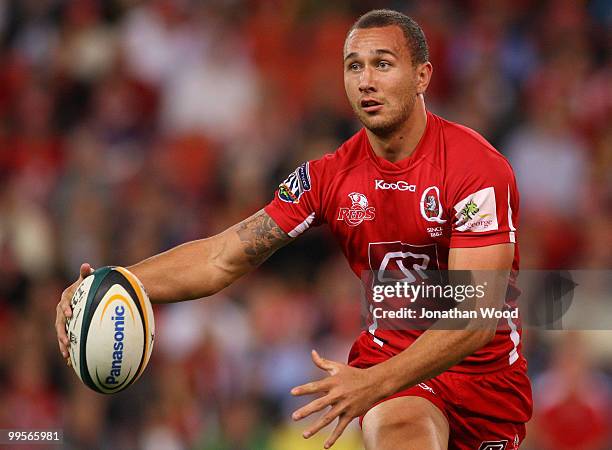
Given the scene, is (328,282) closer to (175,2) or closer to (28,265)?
(28,265)

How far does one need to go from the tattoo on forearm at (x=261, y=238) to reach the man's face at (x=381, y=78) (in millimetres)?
705

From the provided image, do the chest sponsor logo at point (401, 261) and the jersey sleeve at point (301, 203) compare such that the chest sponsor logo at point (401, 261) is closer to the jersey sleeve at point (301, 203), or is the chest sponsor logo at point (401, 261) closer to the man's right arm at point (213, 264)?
the jersey sleeve at point (301, 203)

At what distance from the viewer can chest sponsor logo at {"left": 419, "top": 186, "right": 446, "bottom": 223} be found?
4918 mm

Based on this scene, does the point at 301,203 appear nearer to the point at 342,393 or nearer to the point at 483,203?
the point at 483,203

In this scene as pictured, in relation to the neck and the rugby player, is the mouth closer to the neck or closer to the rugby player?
the rugby player

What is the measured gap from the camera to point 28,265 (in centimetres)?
974

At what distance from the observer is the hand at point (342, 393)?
420 centimetres

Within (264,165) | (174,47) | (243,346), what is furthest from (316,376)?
(174,47)

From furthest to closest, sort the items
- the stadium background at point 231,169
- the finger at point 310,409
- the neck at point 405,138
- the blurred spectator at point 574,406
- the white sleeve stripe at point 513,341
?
the stadium background at point 231,169
the blurred spectator at point 574,406
the white sleeve stripe at point 513,341
the neck at point 405,138
the finger at point 310,409

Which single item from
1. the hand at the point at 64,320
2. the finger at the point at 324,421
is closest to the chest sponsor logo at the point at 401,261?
the finger at the point at 324,421

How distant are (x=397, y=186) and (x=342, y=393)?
116 centimetres

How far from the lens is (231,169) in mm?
9664

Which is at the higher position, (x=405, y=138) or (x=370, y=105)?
(x=370, y=105)

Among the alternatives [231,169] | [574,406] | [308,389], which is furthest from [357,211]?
[231,169]
